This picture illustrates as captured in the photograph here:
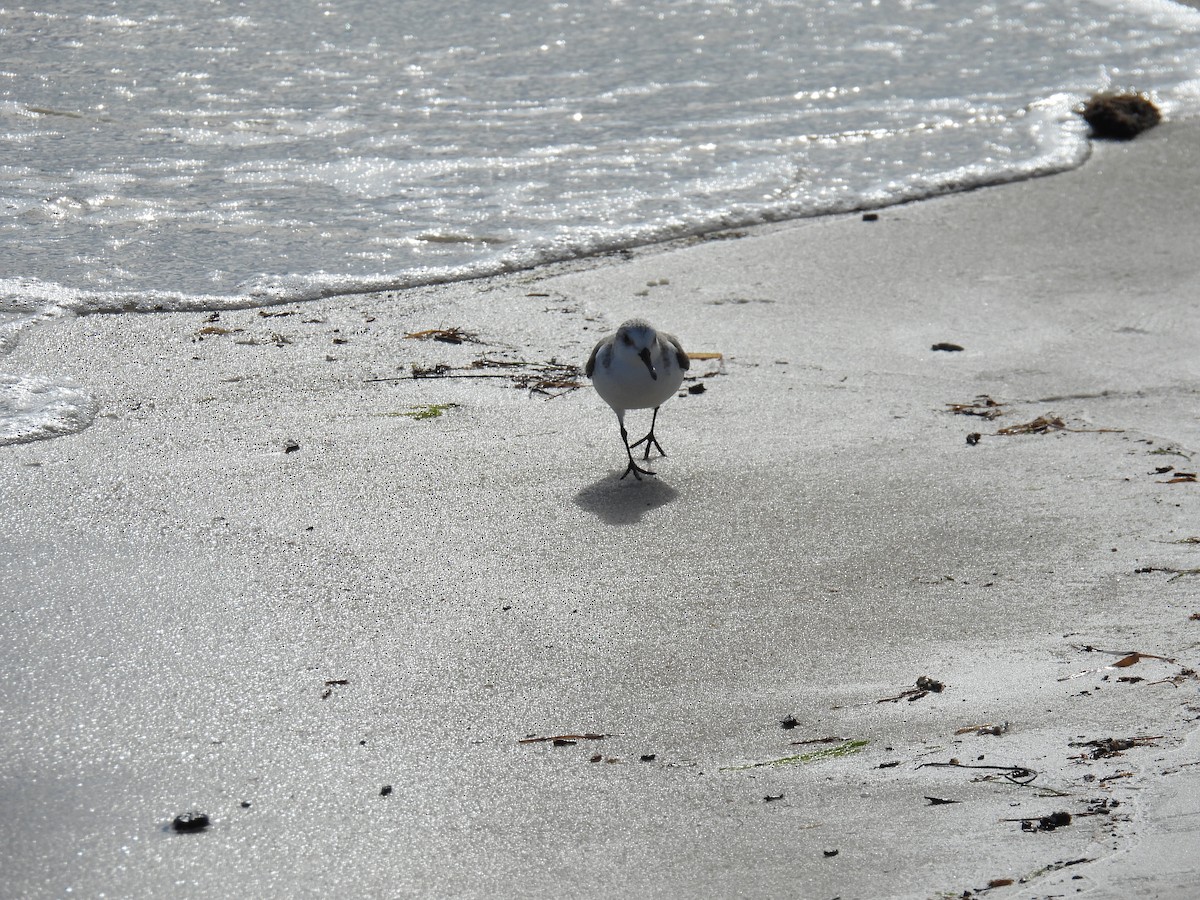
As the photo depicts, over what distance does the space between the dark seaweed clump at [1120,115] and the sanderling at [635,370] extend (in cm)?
468

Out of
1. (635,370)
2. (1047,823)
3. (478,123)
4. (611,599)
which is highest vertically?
(478,123)

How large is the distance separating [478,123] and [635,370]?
13.8 feet

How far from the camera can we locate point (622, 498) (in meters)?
4.22

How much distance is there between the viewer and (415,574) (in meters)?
3.66

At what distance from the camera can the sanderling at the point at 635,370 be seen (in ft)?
14.2

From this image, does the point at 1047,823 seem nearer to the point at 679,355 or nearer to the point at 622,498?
the point at 622,498

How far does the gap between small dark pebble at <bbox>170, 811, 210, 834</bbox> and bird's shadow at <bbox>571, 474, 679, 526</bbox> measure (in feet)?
5.73

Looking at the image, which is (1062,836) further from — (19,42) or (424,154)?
(19,42)

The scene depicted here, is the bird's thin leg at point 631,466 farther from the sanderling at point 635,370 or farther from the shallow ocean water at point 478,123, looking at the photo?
the shallow ocean water at point 478,123

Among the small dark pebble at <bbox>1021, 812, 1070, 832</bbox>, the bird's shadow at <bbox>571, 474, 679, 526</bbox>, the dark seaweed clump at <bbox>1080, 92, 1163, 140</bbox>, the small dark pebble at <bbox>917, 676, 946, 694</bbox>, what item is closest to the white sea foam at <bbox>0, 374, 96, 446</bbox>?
the bird's shadow at <bbox>571, 474, 679, 526</bbox>

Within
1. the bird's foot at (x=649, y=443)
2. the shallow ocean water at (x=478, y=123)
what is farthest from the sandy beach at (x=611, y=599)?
the shallow ocean water at (x=478, y=123)

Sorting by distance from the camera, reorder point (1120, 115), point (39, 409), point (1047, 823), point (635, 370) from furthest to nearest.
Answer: point (1120, 115) < point (39, 409) < point (635, 370) < point (1047, 823)

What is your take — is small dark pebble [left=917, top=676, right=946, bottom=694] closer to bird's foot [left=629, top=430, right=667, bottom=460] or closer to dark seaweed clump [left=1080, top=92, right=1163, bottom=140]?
bird's foot [left=629, top=430, right=667, bottom=460]

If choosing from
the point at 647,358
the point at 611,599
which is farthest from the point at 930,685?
the point at 647,358
